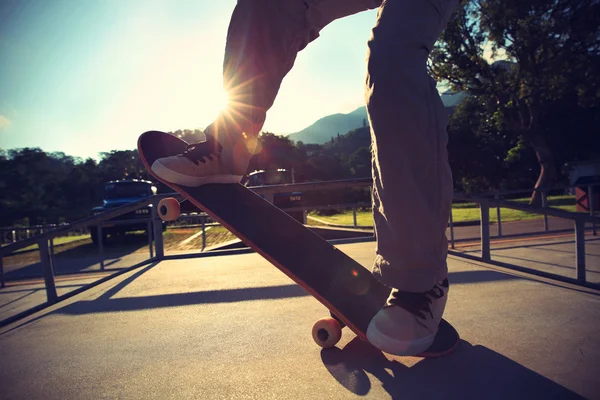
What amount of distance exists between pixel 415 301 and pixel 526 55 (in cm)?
1639

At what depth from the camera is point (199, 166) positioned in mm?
1527

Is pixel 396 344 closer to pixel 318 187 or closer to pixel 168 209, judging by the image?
pixel 168 209

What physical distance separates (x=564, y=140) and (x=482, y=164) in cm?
522

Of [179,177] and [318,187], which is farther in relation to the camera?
[318,187]

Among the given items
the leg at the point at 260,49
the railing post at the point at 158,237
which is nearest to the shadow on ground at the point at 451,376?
the leg at the point at 260,49

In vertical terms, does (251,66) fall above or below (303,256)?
above

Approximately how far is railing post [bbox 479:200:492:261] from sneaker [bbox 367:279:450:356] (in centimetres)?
214

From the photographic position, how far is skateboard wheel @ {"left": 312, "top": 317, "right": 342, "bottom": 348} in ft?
3.75

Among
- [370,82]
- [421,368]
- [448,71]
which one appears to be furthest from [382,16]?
[448,71]

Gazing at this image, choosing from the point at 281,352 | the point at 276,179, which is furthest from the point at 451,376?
the point at 276,179

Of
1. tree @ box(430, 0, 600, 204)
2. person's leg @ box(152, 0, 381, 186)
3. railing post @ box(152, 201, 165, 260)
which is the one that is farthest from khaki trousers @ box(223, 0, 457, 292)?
tree @ box(430, 0, 600, 204)

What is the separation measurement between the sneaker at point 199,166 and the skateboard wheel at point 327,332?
801 millimetres

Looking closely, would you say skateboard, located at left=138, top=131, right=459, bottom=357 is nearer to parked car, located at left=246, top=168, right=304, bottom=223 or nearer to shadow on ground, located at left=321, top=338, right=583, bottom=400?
shadow on ground, located at left=321, top=338, right=583, bottom=400

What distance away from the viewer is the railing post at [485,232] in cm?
283
